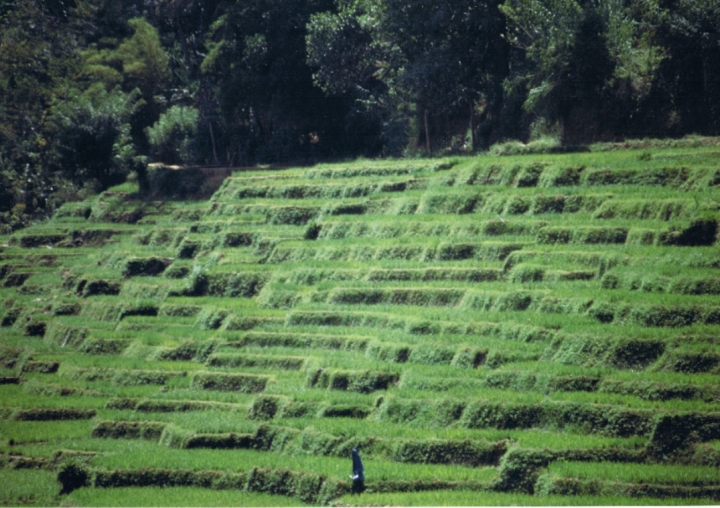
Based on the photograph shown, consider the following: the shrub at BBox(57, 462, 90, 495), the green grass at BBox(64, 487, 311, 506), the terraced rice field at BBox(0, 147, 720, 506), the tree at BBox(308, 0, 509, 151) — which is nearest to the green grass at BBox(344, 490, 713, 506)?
the terraced rice field at BBox(0, 147, 720, 506)

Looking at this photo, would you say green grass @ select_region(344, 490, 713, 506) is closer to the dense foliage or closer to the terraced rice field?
the terraced rice field

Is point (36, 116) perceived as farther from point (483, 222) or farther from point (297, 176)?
point (483, 222)

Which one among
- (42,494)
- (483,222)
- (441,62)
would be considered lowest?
(42,494)

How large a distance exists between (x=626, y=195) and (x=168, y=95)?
93.5 ft

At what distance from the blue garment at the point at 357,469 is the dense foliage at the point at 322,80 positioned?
14376 millimetres

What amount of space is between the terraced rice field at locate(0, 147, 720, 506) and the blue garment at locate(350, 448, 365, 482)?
0.76 feet

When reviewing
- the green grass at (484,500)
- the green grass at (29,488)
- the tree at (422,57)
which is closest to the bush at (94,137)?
the tree at (422,57)

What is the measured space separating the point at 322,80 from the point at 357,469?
22820mm

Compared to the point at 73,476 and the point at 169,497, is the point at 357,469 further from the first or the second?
the point at 73,476

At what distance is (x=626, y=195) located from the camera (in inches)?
864

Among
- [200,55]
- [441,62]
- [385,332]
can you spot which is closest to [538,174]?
[385,332]

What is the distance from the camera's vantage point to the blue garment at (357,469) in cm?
1606

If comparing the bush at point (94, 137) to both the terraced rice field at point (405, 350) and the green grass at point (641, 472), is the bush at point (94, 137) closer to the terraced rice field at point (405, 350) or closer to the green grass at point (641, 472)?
the terraced rice field at point (405, 350)

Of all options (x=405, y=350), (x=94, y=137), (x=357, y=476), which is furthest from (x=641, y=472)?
(x=94, y=137)
